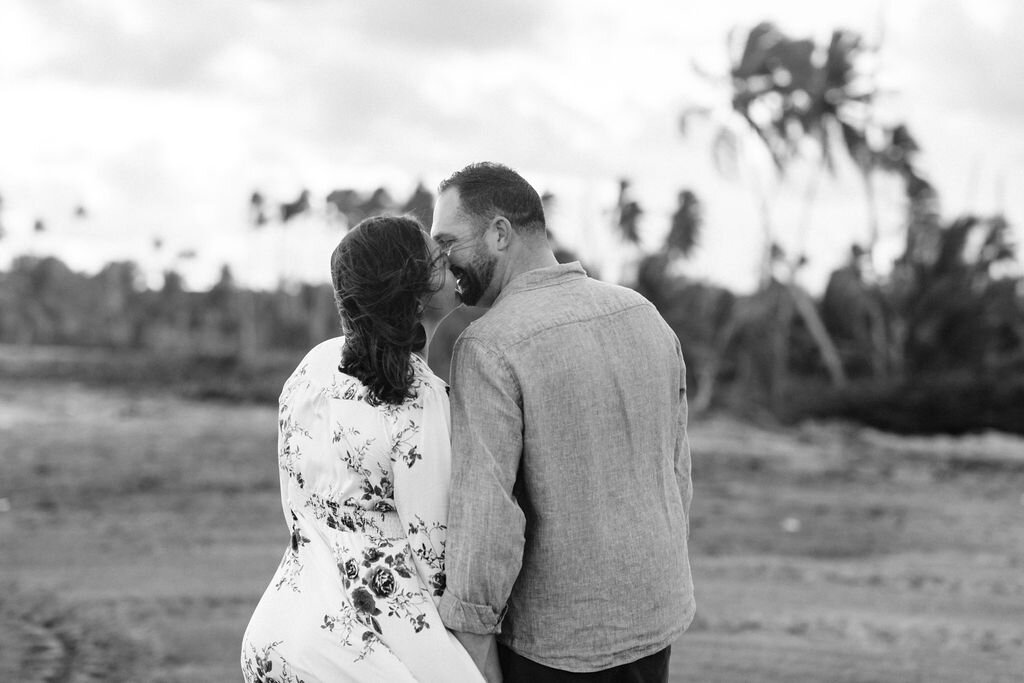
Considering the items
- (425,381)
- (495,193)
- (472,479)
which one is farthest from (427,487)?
(495,193)

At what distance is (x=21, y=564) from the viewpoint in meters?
8.27

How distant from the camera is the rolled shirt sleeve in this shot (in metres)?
2.24

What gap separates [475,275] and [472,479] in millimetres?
510

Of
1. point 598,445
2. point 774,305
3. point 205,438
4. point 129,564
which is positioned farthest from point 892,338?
point 598,445

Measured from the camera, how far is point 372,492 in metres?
2.31

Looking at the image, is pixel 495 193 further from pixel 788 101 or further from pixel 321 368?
pixel 788 101

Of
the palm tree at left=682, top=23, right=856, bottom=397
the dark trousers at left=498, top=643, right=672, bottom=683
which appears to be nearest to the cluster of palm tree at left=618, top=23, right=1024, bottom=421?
the palm tree at left=682, top=23, right=856, bottom=397

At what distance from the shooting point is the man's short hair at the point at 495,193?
2.41m

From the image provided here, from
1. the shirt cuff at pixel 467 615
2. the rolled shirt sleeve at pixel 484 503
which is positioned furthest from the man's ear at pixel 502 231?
the shirt cuff at pixel 467 615

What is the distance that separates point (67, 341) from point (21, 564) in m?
69.8

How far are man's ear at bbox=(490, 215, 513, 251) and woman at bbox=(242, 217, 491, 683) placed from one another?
0.16 meters

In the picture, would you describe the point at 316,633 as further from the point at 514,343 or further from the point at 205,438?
the point at 205,438

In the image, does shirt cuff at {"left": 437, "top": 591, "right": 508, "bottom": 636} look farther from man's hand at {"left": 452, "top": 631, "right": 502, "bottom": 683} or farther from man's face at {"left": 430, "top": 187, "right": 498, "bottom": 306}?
man's face at {"left": 430, "top": 187, "right": 498, "bottom": 306}

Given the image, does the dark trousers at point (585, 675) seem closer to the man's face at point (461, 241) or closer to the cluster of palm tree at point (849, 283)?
the man's face at point (461, 241)
